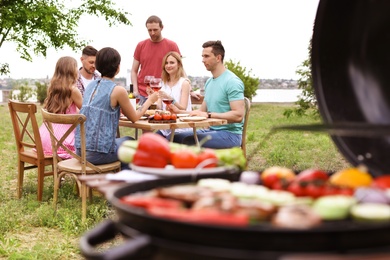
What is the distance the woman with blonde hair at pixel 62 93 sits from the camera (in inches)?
237

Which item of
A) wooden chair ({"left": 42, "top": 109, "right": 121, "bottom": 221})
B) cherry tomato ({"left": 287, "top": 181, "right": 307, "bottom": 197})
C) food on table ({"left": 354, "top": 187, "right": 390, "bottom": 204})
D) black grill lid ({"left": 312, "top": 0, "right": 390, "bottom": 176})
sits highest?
black grill lid ({"left": 312, "top": 0, "right": 390, "bottom": 176})

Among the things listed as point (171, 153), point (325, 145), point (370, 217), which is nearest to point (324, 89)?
point (171, 153)

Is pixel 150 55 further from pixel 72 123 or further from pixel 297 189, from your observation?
pixel 297 189

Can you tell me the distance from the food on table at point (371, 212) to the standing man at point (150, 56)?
681cm

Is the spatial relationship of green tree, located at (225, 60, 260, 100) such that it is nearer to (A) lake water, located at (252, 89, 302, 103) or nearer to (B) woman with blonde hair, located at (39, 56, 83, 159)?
(A) lake water, located at (252, 89, 302, 103)

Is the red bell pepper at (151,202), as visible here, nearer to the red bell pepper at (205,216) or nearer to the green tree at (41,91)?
the red bell pepper at (205,216)

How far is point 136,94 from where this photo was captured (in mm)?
8242

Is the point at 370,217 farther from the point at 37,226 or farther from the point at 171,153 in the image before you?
the point at 37,226

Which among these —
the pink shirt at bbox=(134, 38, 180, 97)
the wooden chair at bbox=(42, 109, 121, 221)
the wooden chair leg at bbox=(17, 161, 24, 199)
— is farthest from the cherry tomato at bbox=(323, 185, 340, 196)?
the pink shirt at bbox=(134, 38, 180, 97)

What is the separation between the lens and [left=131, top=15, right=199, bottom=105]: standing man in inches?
323

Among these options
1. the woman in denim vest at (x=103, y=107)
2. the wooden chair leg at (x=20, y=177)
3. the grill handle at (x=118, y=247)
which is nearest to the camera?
the grill handle at (x=118, y=247)

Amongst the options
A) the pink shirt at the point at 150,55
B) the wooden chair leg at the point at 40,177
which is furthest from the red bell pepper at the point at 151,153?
the pink shirt at the point at 150,55

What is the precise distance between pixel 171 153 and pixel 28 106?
405cm

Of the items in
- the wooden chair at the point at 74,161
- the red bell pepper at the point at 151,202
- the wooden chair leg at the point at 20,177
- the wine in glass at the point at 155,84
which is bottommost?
the wooden chair leg at the point at 20,177
